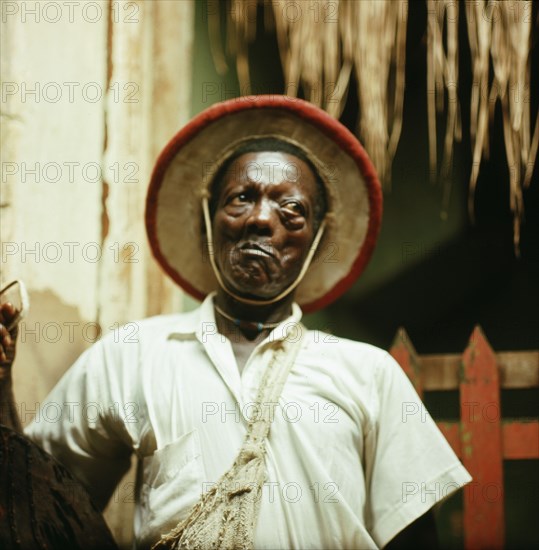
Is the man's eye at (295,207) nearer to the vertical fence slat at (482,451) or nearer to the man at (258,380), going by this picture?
the man at (258,380)

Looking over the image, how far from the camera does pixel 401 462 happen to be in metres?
1.58

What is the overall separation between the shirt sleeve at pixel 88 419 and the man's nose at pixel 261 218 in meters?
0.39

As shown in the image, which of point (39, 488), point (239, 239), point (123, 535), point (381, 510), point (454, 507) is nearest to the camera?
point (39, 488)

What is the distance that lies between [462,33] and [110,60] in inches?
46.9

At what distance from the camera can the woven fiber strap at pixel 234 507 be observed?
55.5 inches

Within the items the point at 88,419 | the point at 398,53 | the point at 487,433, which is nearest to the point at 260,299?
the point at 88,419

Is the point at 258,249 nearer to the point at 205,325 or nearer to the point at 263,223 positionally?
the point at 263,223

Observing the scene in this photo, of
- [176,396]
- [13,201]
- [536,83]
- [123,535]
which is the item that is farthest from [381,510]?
[536,83]

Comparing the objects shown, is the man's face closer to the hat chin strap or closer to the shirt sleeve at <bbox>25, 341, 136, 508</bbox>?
the hat chin strap

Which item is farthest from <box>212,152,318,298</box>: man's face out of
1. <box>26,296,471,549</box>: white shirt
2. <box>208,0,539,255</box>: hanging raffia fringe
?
<box>208,0,539,255</box>: hanging raffia fringe

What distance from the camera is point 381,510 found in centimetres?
156

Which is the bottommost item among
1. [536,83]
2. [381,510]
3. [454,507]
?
[454,507]

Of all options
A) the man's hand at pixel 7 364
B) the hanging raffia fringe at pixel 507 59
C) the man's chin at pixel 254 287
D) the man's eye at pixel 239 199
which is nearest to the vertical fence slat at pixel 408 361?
the hanging raffia fringe at pixel 507 59

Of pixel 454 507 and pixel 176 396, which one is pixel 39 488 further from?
pixel 454 507
